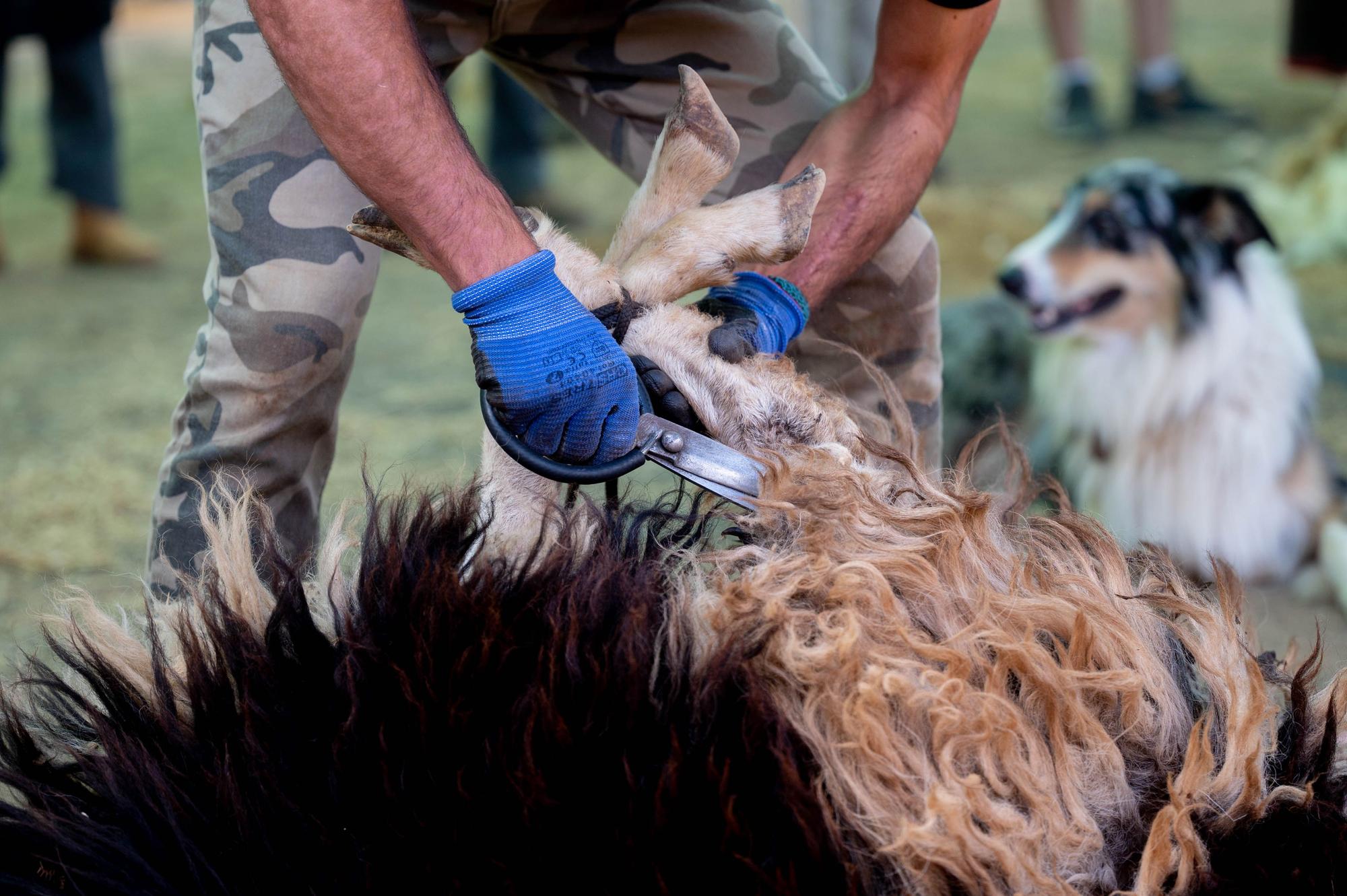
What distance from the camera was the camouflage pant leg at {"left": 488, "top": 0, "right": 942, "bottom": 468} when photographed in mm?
1909

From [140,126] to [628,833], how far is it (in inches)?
342

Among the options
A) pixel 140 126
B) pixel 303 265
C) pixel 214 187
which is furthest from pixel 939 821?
pixel 140 126

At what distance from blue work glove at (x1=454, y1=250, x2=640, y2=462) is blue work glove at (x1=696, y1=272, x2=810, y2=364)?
21 centimetres

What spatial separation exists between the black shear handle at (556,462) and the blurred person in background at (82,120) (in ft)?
16.8

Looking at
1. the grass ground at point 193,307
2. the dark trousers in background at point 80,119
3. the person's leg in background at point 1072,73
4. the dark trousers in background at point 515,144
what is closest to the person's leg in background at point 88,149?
the dark trousers in background at point 80,119

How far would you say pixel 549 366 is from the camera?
132 cm

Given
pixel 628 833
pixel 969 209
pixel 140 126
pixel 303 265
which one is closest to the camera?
pixel 628 833

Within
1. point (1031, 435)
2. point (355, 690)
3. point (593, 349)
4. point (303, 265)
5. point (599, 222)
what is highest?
point (303, 265)

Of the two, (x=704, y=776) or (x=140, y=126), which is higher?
(x=140, y=126)

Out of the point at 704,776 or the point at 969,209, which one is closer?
the point at 704,776

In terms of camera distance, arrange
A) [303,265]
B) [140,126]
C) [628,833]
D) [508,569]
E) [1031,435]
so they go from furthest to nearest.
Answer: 1. [140,126]
2. [1031,435]
3. [303,265]
4. [508,569]
5. [628,833]

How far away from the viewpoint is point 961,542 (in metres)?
1.40

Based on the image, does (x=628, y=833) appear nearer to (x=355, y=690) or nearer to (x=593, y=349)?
(x=355, y=690)

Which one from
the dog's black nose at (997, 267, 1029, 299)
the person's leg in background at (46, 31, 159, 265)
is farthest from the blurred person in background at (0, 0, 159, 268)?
the dog's black nose at (997, 267, 1029, 299)
